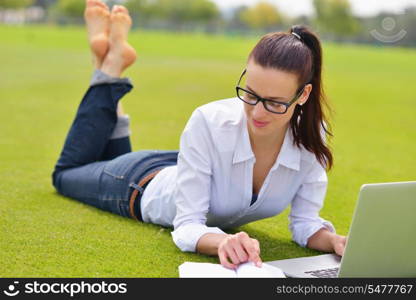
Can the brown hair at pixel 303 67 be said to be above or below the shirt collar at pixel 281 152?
above

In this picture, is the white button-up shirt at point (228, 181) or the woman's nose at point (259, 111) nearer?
the woman's nose at point (259, 111)

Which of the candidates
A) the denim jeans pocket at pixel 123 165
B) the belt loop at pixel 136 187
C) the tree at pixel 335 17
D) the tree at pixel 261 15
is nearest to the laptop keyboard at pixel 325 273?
the belt loop at pixel 136 187

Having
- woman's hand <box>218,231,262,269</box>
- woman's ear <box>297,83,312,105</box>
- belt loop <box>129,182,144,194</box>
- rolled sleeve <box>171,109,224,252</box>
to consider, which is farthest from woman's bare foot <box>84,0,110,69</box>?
woman's hand <box>218,231,262,269</box>

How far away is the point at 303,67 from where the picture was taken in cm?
326

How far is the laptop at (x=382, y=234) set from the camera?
2.69 meters

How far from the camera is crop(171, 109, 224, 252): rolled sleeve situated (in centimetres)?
341

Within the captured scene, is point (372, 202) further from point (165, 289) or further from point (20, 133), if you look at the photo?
point (20, 133)

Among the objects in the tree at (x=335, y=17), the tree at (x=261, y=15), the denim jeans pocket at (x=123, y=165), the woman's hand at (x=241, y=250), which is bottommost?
the tree at (x=261, y=15)

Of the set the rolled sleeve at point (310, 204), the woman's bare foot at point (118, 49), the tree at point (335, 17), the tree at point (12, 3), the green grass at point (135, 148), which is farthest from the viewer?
the tree at point (335, 17)

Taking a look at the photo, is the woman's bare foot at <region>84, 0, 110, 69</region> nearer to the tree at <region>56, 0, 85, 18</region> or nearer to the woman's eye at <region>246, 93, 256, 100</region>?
the woman's eye at <region>246, 93, 256, 100</region>

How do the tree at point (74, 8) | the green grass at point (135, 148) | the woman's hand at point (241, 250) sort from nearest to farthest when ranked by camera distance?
1. the woman's hand at point (241, 250)
2. the green grass at point (135, 148)
3. the tree at point (74, 8)

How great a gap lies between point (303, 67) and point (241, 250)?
86 centimetres

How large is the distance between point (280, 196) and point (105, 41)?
6.10ft

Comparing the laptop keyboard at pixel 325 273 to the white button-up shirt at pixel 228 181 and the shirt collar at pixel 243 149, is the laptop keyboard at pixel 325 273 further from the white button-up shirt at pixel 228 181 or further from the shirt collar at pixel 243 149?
the shirt collar at pixel 243 149
